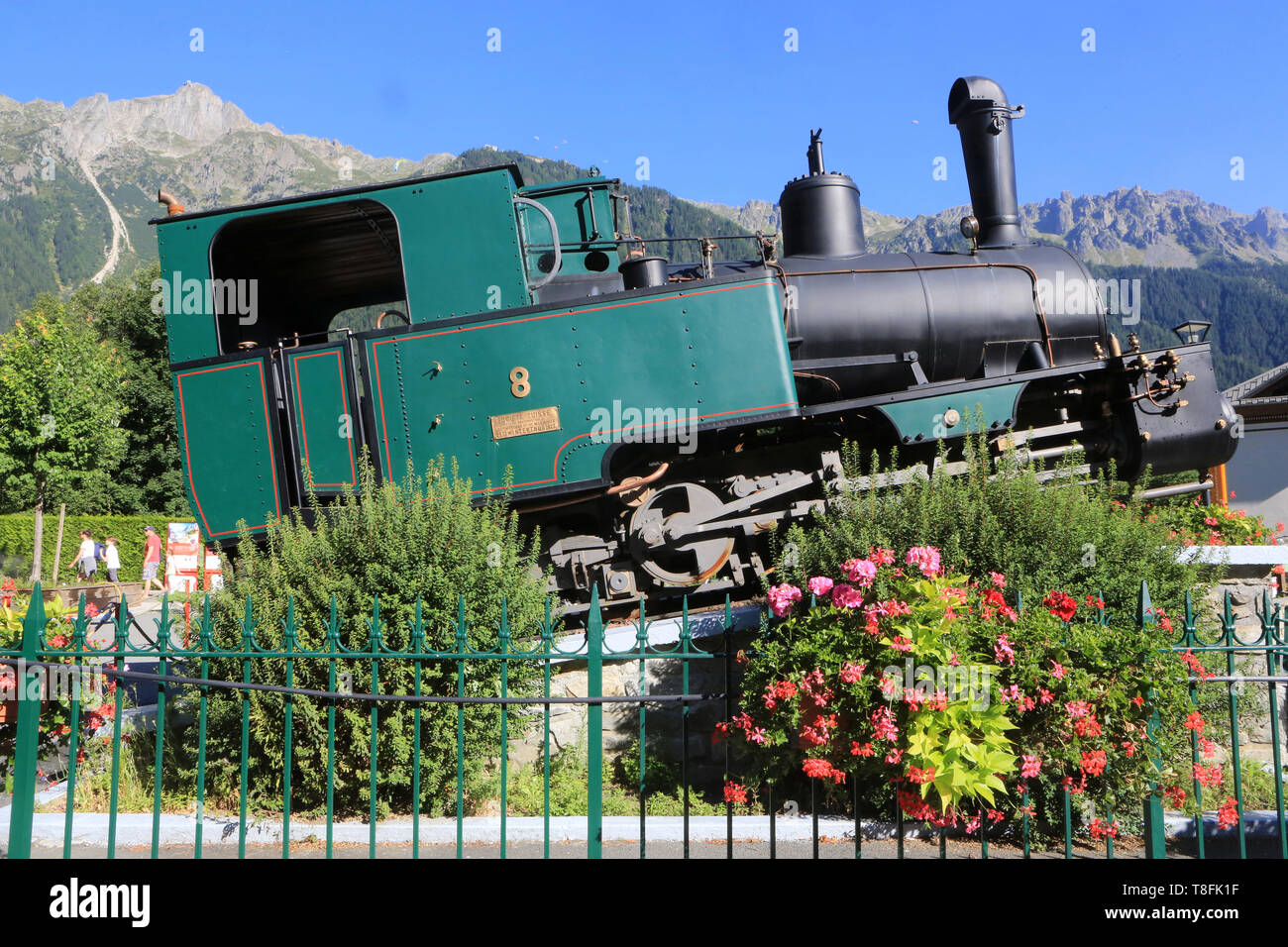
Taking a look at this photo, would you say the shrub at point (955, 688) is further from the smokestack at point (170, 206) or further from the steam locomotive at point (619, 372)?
the smokestack at point (170, 206)

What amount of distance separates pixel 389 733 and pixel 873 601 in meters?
2.70

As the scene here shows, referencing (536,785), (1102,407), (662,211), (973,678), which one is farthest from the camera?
(662,211)

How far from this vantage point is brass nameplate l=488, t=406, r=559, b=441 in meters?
6.08

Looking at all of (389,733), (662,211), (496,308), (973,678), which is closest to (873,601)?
(973,678)

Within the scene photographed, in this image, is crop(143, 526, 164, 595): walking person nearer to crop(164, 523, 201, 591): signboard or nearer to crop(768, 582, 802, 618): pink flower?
crop(164, 523, 201, 591): signboard

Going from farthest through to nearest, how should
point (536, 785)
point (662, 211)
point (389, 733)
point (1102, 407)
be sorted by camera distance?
point (662, 211)
point (1102, 407)
point (536, 785)
point (389, 733)

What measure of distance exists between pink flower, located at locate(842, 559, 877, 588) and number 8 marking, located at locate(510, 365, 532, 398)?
313cm

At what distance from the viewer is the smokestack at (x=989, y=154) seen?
7648 mm

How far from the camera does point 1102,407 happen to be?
270 inches

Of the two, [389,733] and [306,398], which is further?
[306,398]

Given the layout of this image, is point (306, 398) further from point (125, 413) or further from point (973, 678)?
point (125, 413)

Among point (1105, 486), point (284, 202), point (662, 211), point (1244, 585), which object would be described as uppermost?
point (662, 211)

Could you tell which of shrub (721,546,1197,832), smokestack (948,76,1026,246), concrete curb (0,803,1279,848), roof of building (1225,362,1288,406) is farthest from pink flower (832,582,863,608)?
roof of building (1225,362,1288,406)

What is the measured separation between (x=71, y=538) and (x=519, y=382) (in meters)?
23.0
